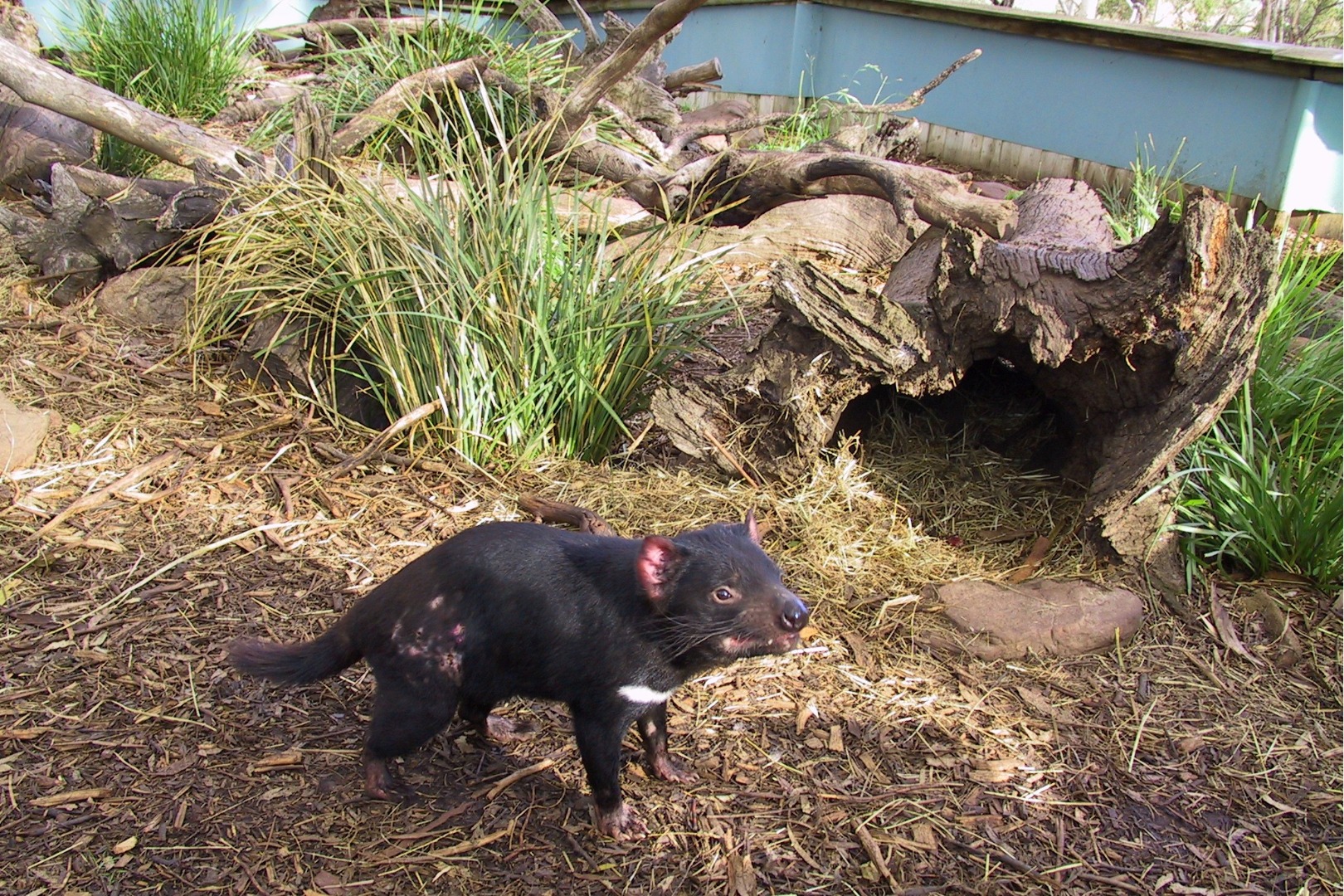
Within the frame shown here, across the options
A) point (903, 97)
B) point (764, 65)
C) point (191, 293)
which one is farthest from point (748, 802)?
point (764, 65)

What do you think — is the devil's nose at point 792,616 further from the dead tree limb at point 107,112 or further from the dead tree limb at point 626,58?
the dead tree limb at point 107,112

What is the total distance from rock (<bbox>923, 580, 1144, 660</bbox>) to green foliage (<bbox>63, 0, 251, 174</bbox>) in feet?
20.7

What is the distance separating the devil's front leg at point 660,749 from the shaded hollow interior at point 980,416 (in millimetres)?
1701

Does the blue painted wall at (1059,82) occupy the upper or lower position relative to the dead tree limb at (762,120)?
upper

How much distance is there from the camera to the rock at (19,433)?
3324 mm

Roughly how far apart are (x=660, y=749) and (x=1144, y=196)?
4.36 meters

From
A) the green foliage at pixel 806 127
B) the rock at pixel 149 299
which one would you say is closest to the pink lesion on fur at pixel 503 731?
the rock at pixel 149 299

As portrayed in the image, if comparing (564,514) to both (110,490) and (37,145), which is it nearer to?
(110,490)

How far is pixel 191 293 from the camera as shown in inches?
172

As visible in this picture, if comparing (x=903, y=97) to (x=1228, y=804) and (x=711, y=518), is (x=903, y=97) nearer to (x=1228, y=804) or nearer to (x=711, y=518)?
(x=711, y=518)

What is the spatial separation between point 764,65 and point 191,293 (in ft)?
20.2

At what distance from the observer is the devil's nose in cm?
206

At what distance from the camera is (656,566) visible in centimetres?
206

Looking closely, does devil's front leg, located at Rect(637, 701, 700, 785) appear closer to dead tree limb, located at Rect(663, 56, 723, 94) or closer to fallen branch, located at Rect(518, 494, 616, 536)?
fallen branch, located at Rect(518, 494, 616, 536)
